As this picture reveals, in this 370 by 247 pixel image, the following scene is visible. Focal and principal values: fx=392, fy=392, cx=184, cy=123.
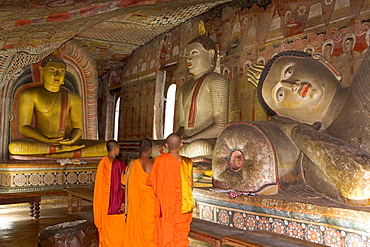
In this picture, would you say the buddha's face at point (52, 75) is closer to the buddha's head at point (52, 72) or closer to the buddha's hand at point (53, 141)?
the buddha's head at point (52, 72)

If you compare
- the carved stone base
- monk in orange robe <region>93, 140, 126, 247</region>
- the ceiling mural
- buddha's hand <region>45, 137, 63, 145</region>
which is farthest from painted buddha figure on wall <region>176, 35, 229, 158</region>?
the carved stone base

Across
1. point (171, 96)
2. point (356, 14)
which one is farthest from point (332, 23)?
point (171, 96)

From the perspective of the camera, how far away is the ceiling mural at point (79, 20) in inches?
196

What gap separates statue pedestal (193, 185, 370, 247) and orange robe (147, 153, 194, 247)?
1.41 feet

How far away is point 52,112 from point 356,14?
5635 mm

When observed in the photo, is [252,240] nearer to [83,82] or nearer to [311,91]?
[311,91]

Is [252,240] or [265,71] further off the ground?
[265,71]

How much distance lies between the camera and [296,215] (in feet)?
9.78

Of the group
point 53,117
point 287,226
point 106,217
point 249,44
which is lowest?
point 106,217

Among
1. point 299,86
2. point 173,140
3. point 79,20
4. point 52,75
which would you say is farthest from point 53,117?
point 299,86

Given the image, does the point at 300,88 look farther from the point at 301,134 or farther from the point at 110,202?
the point at 110,202

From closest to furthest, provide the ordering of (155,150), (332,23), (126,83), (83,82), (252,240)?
(252,240) → (332,23) → (155,150) → (83,82) → (126,83)

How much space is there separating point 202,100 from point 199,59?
2.35ft

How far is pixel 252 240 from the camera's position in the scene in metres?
2.63
